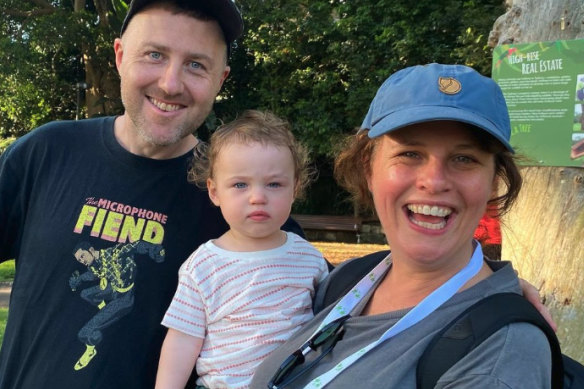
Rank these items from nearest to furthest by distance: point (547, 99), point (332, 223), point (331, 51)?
point (547, 99)
point (331, 51)
point (332, 223)

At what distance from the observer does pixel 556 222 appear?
13.0ft

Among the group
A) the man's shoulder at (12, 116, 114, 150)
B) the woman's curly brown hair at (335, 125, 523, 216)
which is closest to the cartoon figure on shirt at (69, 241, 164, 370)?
the man's shoulder at (12, 116, 114, 150)

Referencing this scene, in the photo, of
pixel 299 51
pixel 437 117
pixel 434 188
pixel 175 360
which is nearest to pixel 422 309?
pixel 434 188

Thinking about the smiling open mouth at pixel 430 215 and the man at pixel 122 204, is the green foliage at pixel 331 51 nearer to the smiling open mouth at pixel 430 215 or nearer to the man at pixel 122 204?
the man at pixel 122 204

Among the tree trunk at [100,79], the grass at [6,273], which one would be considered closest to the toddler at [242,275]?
the grass at [6,273]

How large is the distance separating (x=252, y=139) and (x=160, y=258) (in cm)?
56

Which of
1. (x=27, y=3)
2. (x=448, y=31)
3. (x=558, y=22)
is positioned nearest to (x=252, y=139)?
(x=558, y=22)

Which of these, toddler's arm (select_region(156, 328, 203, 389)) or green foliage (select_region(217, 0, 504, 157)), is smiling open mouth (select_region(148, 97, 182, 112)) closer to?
toddler's arm (select_region(156, 328, 203, 389))

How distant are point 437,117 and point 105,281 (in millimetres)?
1315

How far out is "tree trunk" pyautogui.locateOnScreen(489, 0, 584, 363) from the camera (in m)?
3.86

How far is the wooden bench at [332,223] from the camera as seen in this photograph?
1430 cm

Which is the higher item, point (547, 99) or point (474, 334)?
point (547, 99)

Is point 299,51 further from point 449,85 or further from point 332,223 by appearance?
point 449,85

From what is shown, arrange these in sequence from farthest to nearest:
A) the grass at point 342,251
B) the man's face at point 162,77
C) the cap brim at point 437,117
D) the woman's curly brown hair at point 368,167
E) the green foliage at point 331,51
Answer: the green foliage at point 331,51, the grass at point 342,251, the man's face at point 162,77, the woman's curly brown hair at point 368,167, the cap brim at point 437,117
